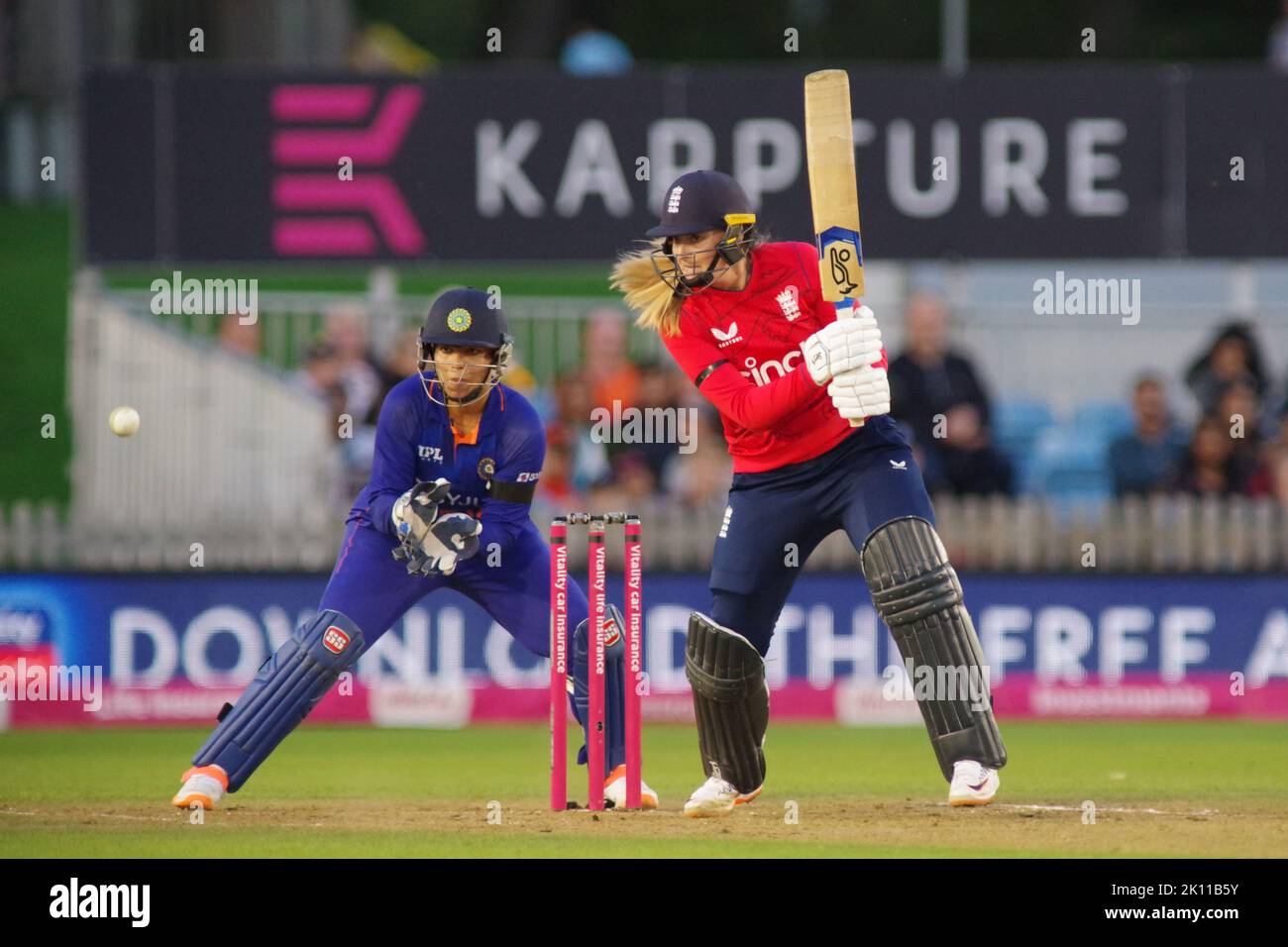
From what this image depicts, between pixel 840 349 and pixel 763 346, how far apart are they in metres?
0.60

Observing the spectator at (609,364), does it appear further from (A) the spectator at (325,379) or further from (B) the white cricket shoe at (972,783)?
(B) the white cricket shoe at (972,783)

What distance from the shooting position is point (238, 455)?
1454cm

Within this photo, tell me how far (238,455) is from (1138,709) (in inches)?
236

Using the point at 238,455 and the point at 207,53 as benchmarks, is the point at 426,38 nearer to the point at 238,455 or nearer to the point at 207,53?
the point at 207,53

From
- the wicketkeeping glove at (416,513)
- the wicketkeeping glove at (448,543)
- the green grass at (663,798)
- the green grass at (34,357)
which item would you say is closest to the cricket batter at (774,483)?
the green grass at (663,798)

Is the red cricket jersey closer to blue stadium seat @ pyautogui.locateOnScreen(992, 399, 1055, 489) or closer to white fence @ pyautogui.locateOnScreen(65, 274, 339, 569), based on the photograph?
white fence @ pyautogui.locateOnScreen(65, 274, 339, 569)

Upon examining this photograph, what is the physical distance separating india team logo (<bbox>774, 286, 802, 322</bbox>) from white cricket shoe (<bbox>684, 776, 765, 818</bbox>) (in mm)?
1862

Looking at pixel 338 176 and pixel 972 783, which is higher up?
pixel 338 176

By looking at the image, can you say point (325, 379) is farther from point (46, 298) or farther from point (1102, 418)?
point (46, 298)

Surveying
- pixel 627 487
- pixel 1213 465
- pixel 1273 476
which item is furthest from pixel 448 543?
pixel 1273 476

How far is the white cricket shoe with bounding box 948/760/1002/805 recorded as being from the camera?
27.4ft

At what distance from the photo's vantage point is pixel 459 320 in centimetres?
888

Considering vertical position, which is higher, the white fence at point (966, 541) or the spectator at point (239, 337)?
the spectator at point (239, 337)

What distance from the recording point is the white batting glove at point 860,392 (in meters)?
8.12
